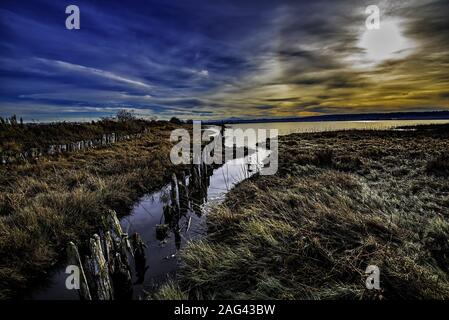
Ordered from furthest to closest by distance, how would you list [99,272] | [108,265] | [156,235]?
[156,235]
[108,265]
[99,272]

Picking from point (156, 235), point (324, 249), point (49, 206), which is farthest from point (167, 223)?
point (324, 249)

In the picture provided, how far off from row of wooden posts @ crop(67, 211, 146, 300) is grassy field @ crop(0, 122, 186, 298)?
1.02 metres

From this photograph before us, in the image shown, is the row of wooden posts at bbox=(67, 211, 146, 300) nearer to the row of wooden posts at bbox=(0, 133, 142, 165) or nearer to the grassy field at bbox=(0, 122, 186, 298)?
the grassy field at bbox=(0, 122, 186, 298)

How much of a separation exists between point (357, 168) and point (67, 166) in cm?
1290

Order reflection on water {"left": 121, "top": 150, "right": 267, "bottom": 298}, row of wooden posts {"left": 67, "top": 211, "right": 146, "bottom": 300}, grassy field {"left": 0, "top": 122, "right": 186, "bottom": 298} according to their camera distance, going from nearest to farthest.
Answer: row of wooden posts {"left": 67, "top": 211, "right": 146, "bottom": 300} < grassy field {"left": 0, "top": 122, "right": 186, "bottom": 298} < reflection on water {"left": 121, "top": 150, "right": 267, "bottom": 298}

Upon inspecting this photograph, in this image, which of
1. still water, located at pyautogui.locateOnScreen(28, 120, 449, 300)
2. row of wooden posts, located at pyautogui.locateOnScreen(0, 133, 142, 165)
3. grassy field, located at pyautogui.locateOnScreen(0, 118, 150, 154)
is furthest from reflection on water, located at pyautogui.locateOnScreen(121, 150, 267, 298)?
grassy field, located at pyautogui.locateOnScreen(0, 118, 150, 154)

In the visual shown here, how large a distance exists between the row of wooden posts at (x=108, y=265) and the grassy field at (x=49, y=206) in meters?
1.02

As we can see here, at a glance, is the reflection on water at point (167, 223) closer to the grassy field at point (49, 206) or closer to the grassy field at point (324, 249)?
the grassy field at point (324, 249)

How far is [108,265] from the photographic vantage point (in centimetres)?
394

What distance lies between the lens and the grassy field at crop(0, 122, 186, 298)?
14.4 feet

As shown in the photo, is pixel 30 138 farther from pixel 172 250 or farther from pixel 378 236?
pixel 378 236

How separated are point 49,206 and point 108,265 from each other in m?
3.43

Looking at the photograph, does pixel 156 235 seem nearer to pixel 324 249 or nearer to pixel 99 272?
pixel 99 272
